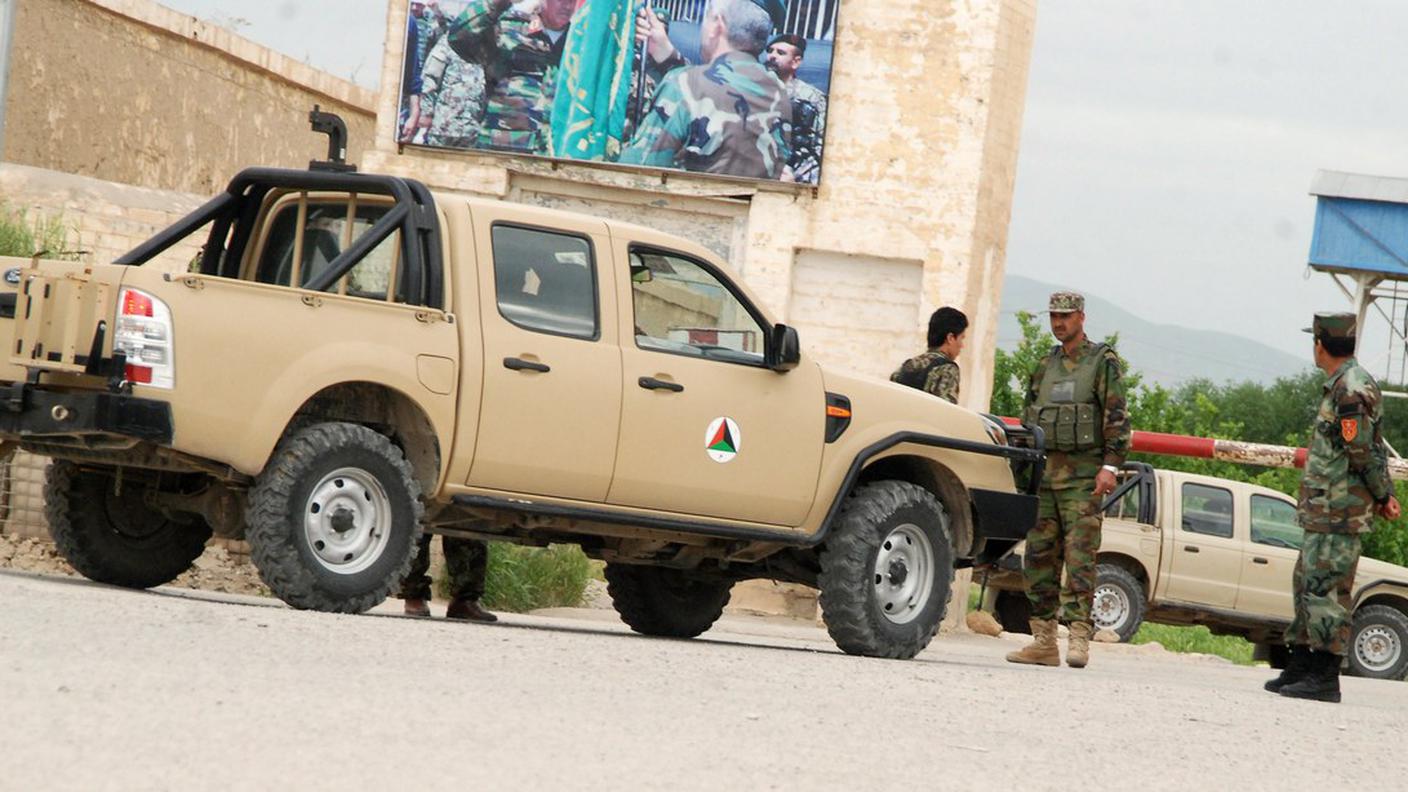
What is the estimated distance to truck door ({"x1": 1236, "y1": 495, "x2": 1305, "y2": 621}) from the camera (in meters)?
22.1

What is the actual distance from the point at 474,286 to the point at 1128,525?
13657mm

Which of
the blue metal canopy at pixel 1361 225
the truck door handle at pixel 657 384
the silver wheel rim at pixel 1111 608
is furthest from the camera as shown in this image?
the blue metal canopy at pixel 1361 225

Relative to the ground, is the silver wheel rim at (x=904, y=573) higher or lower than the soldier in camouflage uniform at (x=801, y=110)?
lower

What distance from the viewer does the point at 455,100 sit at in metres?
23.3

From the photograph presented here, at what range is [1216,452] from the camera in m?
23.3

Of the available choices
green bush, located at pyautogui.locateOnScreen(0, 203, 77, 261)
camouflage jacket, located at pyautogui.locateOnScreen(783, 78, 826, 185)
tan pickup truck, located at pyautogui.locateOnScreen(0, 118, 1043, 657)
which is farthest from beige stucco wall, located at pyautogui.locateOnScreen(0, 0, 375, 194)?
tan pickup truck, located at pyautogui.locateOnScreen(0, 118, 1043, 657)

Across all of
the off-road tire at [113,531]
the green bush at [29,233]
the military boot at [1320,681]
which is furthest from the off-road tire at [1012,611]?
the off-road tire at [113,531]

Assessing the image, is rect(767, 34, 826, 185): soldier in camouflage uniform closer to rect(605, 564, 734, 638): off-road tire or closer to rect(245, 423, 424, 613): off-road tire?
rect(605, 564, 734, 638): off-road tire

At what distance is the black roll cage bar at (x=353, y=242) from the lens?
361 inches

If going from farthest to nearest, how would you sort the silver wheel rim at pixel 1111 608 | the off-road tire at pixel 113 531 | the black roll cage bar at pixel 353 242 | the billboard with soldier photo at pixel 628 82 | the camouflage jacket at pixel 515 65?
the camouflage jacket at pixel 515 65 → the billboard with soldier photo at pixel 628 82 → the silver wheel rim at pixel 1111 608 → the off-road tire at pixel 113 531 → the black roll cage bar at pixel 353 242

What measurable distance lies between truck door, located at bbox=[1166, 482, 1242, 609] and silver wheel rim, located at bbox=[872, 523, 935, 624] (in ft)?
38.4

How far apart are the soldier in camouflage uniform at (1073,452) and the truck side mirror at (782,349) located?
203 cm

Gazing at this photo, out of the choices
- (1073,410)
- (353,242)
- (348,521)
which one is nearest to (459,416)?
(348,521)

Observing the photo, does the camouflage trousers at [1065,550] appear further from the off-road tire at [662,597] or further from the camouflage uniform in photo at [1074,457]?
the off-road tire at [662,597]
